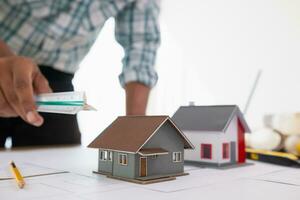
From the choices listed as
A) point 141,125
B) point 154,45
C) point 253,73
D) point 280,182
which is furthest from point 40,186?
point 253,73

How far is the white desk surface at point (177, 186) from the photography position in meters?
0.43

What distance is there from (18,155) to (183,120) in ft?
1.24

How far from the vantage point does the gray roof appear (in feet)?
2.20

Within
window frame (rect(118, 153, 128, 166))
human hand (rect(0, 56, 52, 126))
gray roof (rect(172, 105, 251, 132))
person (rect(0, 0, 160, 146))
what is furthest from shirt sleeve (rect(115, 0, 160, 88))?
window frame (rect(118, 153, 128, 166))

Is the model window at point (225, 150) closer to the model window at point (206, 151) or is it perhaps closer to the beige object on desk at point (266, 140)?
the model window at point (206, 151)

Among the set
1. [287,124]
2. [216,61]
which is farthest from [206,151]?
[216,61]

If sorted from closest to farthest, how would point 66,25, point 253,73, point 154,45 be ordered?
point 66,25 → point 154,45 → point 253,73

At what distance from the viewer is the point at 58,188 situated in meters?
0.46

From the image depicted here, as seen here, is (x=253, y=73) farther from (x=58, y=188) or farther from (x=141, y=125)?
Result: (x=58, y=188)

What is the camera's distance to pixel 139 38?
3.58ft

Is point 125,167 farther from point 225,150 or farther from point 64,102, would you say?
point 225,150

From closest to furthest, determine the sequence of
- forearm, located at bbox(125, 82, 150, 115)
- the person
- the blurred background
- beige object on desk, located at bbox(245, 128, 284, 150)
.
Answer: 1. beige object on desk, located at bbox(245, 128, 284, 150)
2. the person
3. forearm, located at bbox(125, 82, 150, 115)
4. the blurred background

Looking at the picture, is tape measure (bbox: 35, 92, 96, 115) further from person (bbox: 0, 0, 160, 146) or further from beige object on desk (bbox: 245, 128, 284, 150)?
beige object on desk (bbox: 245, 128, 284, 150)

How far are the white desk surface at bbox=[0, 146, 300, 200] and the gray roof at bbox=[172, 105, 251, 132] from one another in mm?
80
